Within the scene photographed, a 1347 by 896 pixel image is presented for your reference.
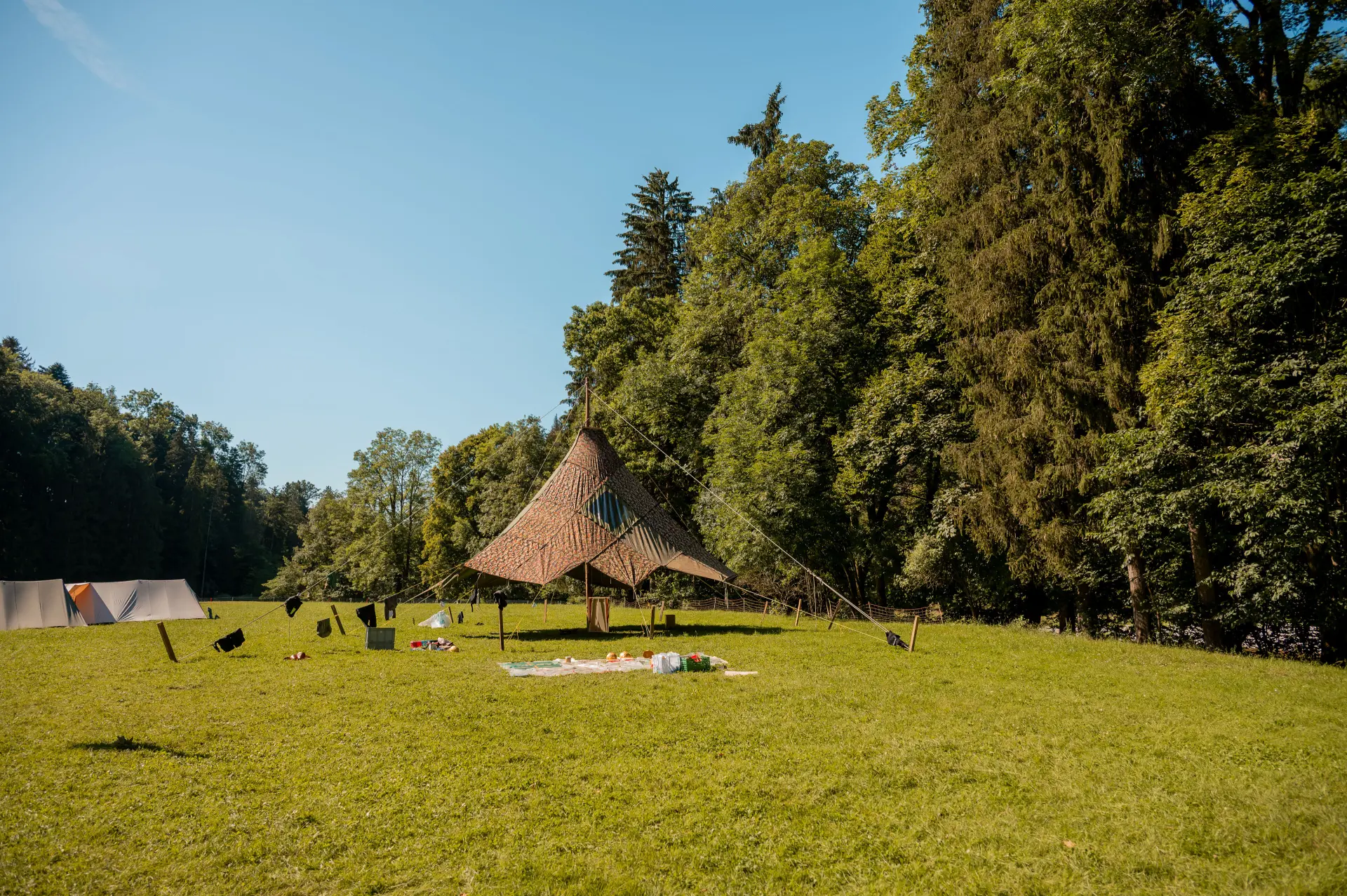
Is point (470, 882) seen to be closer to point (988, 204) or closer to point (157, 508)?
point (988, 204)

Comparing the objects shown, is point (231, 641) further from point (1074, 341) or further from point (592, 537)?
point (1074, 341)

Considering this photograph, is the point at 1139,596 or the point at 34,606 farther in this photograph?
the point at 34,606

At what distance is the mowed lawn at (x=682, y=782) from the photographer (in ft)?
15.8

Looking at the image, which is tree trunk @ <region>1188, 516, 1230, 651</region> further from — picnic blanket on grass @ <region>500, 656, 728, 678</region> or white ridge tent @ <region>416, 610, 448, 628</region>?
white ridge tent @ <region>416, 610, 448, 628</region>

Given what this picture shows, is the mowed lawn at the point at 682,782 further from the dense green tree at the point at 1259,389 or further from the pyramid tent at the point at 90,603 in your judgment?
the pyramid tent at the point at 90,603

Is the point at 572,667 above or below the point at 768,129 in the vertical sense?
below

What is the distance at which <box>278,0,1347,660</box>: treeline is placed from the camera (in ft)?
42.2

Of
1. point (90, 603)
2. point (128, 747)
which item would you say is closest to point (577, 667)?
point (128, 747)

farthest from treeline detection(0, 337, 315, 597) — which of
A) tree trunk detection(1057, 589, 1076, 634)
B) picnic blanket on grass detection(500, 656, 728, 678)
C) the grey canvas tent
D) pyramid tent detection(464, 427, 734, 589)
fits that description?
tree trunk detection(1057, 589, 1076, 634)

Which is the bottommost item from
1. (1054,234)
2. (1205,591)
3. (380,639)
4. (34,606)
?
(380,639)

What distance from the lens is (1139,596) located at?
634 inches

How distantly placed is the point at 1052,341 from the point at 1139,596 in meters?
6.46

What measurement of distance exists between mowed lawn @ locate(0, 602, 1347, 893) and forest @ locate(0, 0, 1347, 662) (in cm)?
405

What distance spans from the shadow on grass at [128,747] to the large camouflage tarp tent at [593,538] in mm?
9701
